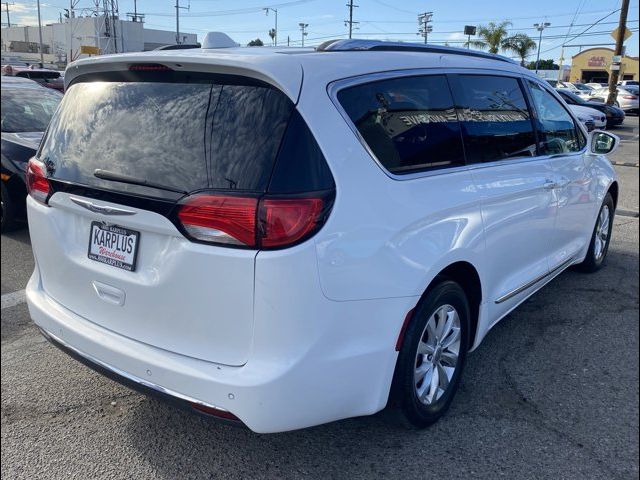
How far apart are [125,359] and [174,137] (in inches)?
37.7

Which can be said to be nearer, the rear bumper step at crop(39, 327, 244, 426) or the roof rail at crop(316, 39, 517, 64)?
the rear bumper step at crop(39, 327, 244, 426)

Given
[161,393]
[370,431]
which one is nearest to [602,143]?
[370,431]

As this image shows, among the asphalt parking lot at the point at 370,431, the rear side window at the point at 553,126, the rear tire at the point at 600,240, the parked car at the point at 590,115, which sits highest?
the rear side window at the point at 553,126

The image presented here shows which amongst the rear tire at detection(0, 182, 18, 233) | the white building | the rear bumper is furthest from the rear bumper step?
the rear tire at detection(0, 182, 18, 233)

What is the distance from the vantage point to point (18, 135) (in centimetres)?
671

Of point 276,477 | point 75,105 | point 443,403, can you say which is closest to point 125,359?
point 276,477

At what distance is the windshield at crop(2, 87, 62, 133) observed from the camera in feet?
23.0

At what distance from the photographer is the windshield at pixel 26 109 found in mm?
7020

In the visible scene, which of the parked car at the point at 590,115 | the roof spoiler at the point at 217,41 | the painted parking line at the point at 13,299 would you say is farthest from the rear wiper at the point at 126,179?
the parked car at the point at 590,115

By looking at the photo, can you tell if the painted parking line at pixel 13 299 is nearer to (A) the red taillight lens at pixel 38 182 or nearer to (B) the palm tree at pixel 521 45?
(A) the red taillight lens at pixel 38 182

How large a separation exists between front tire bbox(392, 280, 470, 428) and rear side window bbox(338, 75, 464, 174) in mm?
647

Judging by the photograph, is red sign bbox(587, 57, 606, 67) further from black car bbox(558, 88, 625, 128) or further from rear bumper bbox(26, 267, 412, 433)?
rear bumper bbox(26, 267, 412, 433)

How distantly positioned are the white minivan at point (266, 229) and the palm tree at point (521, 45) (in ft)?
43.2

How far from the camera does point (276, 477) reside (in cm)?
262
